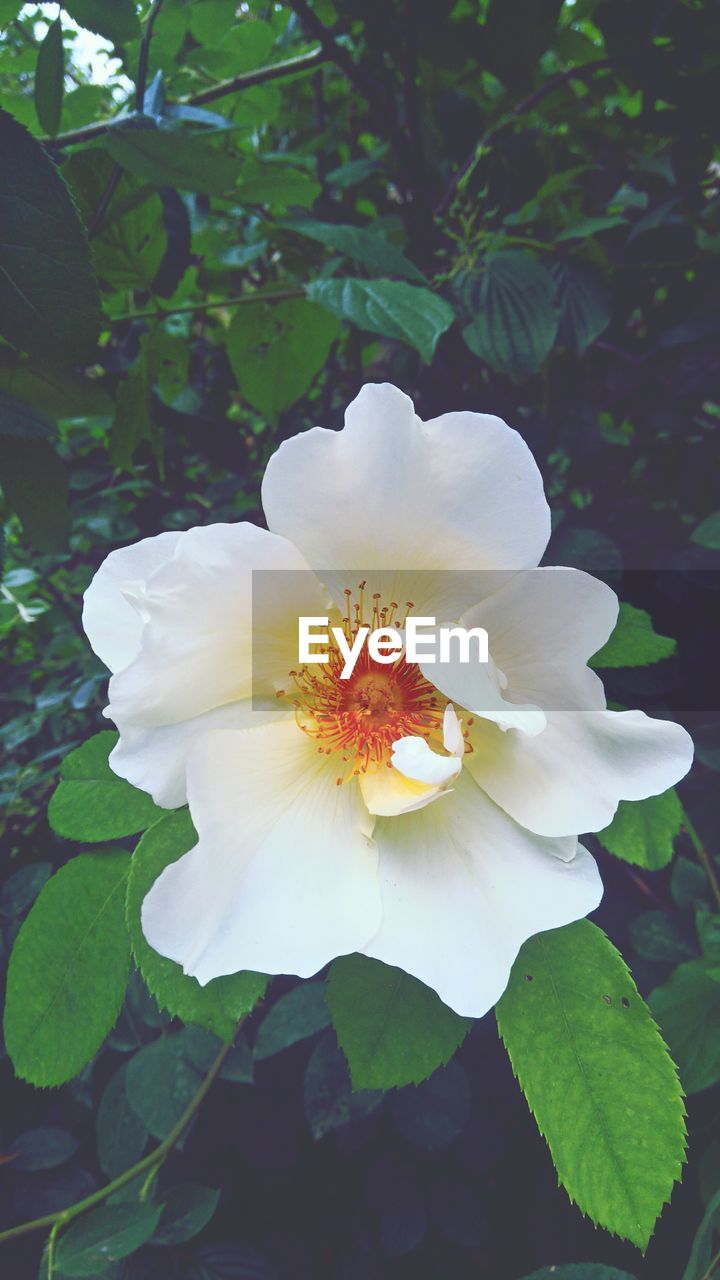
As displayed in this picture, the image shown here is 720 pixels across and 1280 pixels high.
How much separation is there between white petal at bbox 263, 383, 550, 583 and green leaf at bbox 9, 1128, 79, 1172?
0.87m

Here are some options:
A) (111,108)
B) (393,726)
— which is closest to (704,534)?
(393,726)

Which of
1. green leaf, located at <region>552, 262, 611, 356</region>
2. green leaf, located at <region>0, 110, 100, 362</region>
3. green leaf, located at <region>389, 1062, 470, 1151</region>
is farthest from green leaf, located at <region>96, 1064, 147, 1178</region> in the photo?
green leaf, located at <region>552, 262, 611, 356</region>

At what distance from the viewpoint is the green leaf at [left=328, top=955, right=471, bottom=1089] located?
0.56 m

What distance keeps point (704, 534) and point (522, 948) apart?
1.95 ft

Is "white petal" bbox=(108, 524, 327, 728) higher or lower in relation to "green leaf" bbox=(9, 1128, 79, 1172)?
higher

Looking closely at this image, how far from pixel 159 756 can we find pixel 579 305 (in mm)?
824

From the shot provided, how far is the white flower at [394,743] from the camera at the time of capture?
0.54m

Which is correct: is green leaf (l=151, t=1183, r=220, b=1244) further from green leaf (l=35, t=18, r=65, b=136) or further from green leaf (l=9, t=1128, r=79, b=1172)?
green leaf (l=35, t=18, r=65, b=136)

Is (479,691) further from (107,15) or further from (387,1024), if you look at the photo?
(107,15)

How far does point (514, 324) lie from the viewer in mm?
926

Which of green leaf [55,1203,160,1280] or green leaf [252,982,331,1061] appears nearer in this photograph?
green leaf [55,1203,160,1280]

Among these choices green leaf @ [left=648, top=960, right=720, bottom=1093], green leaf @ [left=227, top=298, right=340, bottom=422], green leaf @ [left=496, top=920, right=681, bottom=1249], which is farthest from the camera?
green leaf @ [left=227, top=298, right=340, bottom=422]

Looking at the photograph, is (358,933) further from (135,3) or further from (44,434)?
(135,3)

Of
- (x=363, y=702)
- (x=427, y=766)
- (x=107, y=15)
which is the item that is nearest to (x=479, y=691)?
(x=427, y=766)
